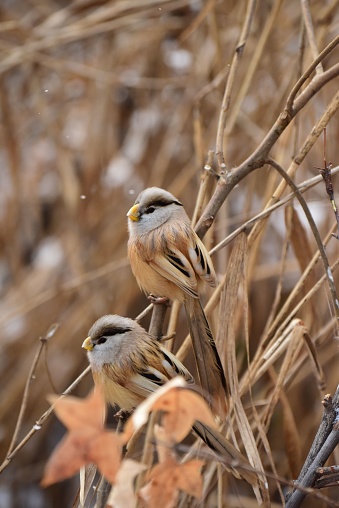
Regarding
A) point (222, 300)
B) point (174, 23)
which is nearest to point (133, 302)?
point (174, 23)

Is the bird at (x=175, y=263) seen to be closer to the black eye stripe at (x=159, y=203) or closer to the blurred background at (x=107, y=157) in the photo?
the black eye stripe at (x=159, y=203)

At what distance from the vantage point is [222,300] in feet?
5.14

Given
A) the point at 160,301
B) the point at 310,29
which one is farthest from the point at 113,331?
the point at 310,29

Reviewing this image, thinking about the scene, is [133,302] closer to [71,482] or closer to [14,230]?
[14,230]

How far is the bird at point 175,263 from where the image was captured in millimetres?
1518

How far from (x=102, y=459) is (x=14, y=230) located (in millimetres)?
2747

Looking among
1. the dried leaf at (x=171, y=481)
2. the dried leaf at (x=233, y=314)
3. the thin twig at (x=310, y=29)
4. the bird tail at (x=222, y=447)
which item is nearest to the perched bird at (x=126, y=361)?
the dried leaf at (x=233, y=314)

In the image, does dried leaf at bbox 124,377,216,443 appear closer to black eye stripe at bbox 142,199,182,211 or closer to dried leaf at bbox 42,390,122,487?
dried leaf at bbox 42,390,122,487

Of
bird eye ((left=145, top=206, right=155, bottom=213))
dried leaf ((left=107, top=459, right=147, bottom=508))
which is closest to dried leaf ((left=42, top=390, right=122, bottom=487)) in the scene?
dried leaf ((left=107, top=459, right=147, bottom=508))

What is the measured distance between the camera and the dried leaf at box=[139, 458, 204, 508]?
97 cm

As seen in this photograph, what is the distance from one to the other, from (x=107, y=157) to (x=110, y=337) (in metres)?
1.93

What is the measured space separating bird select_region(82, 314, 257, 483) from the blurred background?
117 cm

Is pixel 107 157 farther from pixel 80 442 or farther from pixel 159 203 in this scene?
pixel 80 442

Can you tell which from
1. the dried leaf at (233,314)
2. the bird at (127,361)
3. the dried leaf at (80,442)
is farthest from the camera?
the bird at (127,361)
